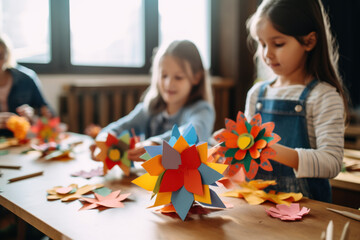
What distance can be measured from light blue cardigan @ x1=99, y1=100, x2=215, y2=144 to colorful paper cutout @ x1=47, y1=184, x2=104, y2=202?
0.44m

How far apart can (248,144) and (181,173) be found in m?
0.17

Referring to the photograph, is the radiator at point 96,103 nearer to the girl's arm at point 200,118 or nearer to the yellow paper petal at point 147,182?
the girl's arm at point 200,118

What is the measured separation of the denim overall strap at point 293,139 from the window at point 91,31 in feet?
4.34

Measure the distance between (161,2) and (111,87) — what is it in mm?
1056

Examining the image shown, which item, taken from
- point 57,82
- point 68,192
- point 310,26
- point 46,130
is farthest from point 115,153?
point 57,82

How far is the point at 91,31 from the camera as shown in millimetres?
2580

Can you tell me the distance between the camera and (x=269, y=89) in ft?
3.56

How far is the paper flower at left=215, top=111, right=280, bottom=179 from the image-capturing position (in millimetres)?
649

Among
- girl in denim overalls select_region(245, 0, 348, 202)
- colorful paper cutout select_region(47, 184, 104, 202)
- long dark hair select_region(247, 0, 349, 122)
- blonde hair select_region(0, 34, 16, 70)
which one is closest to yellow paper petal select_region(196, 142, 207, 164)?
colorful paper cutout select_region(47, 184, 104, 202)

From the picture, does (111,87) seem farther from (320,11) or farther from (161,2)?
(320,11)

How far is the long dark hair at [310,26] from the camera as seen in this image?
36.4 inches

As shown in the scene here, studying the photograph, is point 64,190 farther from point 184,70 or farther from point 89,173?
point 184,70

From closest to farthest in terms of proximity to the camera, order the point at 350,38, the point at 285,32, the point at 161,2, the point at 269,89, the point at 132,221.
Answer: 1. the point at 132,221
2. the point at 285,32
3. the point at 269,89
4. the point at 161,2
5. the point at 350,38

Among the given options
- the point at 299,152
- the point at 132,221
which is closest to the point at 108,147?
the point at 132,221
